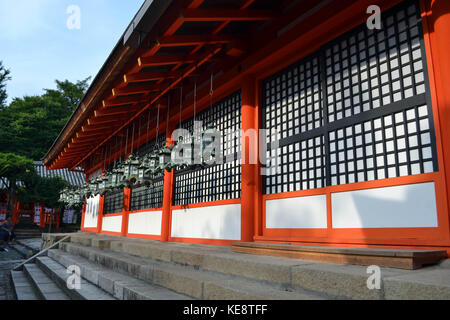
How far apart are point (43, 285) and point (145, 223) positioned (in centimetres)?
357

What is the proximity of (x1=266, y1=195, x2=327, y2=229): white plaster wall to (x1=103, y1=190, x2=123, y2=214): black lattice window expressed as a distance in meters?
8.15

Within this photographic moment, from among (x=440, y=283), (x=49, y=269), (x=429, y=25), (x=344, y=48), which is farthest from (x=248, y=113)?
(x=49, y=269)

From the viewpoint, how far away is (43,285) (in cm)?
611

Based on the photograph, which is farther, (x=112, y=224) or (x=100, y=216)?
(x=100, y=216)

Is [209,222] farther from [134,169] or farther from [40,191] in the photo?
[40,191]

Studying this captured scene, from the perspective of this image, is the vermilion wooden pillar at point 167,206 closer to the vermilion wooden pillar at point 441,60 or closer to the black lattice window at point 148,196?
the black lattice window at point 148,196

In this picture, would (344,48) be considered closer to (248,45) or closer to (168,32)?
(248,45)

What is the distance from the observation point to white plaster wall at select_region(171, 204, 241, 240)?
586cm

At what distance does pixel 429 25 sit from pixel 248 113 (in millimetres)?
3012

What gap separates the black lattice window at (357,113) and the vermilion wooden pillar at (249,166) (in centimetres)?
24

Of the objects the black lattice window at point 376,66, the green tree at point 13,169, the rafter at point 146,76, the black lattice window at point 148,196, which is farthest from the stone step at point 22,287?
the green tree at point 13,169

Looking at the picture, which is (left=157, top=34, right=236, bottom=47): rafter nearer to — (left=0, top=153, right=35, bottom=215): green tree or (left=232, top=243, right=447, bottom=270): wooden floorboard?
(left=232, top=243, right=447, bottom=270): wooden floorboard

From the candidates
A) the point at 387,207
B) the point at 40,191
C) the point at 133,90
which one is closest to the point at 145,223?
the point at 133,90

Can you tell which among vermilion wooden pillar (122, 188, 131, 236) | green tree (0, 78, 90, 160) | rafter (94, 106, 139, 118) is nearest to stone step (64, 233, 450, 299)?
rafter (94, 106, 139, 118)
